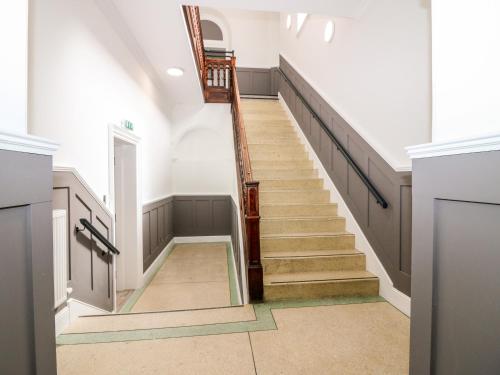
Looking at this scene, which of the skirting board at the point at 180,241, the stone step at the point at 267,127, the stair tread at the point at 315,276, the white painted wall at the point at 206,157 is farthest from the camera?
the white painted wall at the point at 206,157

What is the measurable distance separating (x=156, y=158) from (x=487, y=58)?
459 centimetres

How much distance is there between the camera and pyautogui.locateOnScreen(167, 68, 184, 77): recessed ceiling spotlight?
4074 mm

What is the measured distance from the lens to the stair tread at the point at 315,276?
253cm

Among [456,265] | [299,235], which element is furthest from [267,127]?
A: [456,265]

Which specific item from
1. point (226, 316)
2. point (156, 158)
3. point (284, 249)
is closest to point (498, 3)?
point (226, 316)

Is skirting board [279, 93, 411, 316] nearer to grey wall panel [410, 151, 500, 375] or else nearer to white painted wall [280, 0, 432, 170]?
white painted wall [280, 0, 432, 170]

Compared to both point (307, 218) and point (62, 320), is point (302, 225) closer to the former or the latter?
point (307, 218)

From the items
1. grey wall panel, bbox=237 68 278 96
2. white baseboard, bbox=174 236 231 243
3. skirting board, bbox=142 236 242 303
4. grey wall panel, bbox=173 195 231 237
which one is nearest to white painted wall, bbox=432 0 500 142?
skirting board, bbox=142 236 242 303

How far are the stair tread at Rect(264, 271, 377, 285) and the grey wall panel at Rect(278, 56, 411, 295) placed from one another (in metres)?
0.28

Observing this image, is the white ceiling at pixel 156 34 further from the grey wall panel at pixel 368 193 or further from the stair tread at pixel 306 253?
the stair tread at pixel 306 253

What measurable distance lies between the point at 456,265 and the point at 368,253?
2.00 metres

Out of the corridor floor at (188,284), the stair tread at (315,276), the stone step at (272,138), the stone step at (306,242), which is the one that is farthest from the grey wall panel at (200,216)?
the stair tread at (315,276)

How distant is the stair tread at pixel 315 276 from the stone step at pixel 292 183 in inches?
57.6

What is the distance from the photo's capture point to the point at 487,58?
86cm
